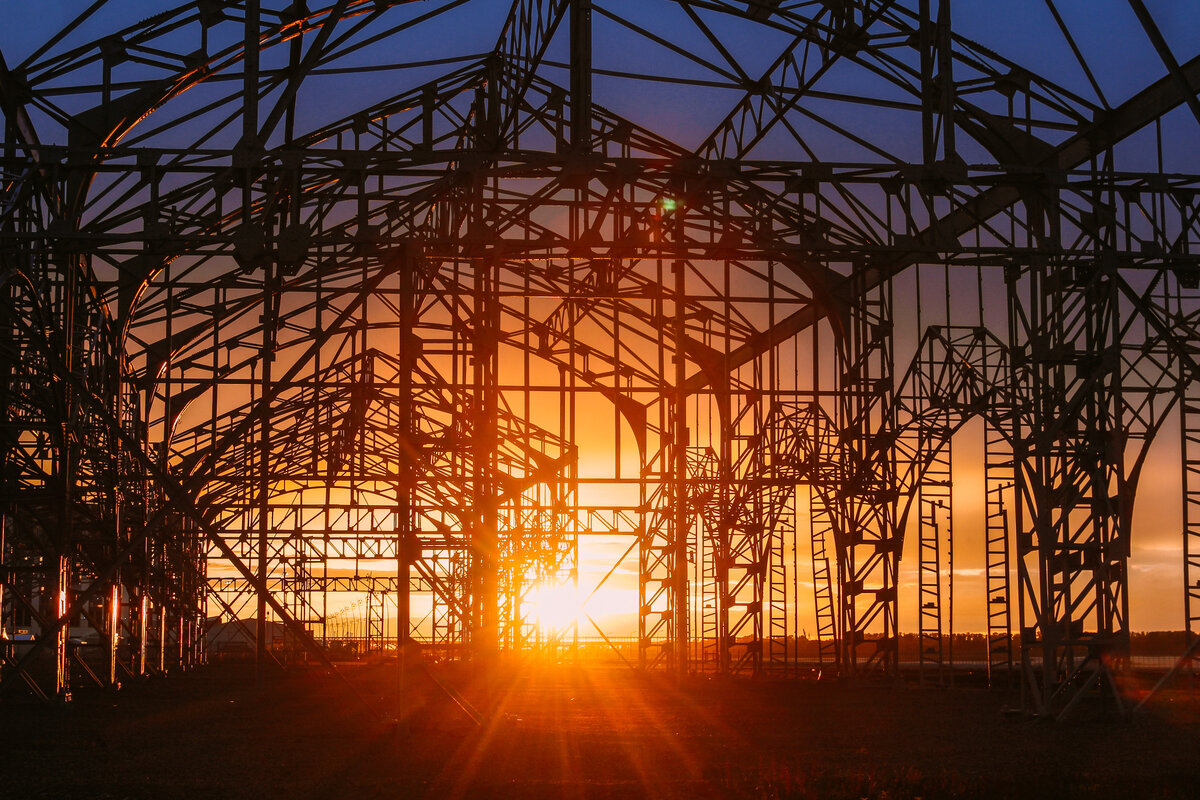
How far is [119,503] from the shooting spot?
25031mm

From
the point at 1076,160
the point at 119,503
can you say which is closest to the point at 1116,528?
the point at 1076,160

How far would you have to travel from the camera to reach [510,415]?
1302 inches

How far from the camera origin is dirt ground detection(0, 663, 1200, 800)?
41.0 feet

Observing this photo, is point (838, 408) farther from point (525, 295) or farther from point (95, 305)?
point (95, 305)

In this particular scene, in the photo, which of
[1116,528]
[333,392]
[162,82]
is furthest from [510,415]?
[1116,528]

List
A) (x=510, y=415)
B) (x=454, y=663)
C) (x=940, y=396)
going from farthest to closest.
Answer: (x=454, y=663)
(x=510, y=415)
(x=940, y=396)

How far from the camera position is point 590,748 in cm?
1605

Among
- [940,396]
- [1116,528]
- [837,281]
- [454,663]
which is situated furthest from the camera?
[454,663]

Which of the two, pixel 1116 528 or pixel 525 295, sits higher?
pixel 525 295

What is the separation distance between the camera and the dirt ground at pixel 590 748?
12.5 metres

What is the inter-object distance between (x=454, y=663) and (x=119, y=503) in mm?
13027

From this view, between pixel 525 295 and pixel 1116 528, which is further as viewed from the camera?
pixel 525 295

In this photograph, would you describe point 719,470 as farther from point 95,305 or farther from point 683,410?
point 95,305

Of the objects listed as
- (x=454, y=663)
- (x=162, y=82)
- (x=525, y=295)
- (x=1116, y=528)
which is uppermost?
(x=162, y=82)
